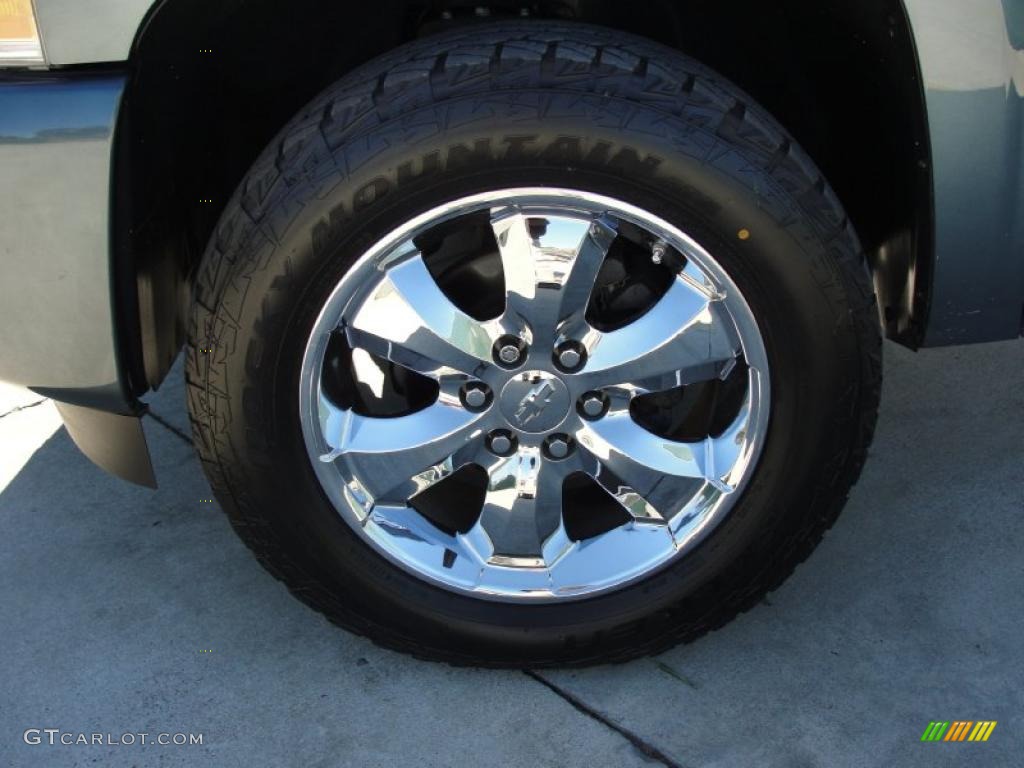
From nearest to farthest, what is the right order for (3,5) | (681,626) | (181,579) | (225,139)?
Answer: (3,5) → (681,626) → (225,139) → (181,579)

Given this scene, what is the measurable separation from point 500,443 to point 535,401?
0.12m

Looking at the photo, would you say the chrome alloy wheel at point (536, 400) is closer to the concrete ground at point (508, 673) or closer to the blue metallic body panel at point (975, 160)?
the concrete ground at point (508, 673)

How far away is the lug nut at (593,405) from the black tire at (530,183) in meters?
0.31

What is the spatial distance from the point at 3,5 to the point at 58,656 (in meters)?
1.29

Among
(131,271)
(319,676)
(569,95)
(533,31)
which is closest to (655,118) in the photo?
(569,95)

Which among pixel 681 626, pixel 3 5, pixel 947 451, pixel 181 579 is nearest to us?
pixel 3 5

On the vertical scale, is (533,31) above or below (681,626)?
above

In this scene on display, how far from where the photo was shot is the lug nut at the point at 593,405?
6.91 feet

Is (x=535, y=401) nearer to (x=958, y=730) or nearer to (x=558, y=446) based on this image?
(x=558, y=446)

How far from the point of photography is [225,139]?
240cm

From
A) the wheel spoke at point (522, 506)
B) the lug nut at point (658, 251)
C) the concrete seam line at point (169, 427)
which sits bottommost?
the concrete seam line at point (169, 427)

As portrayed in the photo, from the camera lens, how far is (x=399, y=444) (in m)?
2.15

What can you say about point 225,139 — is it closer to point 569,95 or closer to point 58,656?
point 569,95

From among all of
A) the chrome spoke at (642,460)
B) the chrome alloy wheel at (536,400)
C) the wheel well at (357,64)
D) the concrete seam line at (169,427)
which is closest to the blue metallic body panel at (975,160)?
the wheel well at (357,64)
